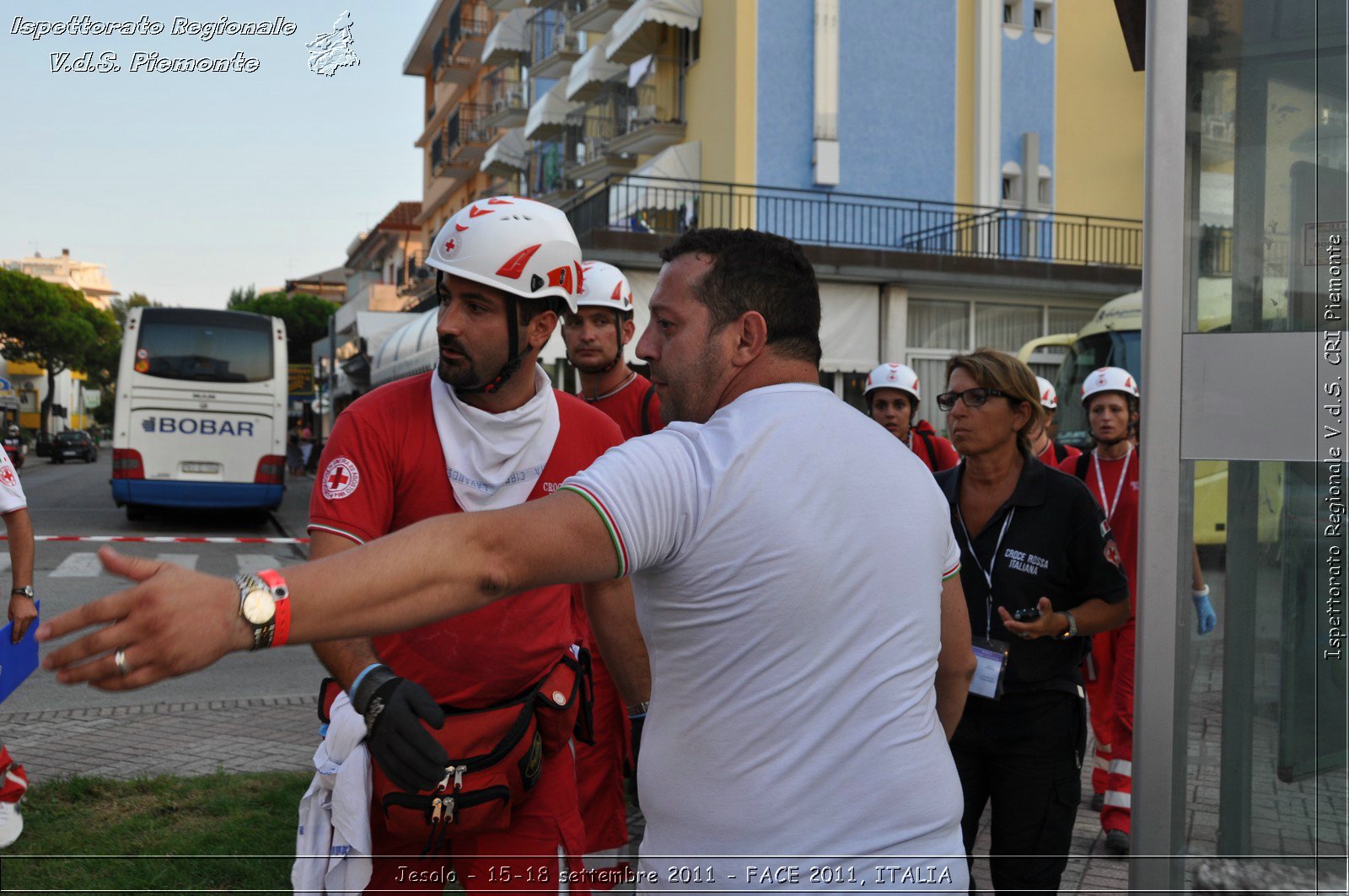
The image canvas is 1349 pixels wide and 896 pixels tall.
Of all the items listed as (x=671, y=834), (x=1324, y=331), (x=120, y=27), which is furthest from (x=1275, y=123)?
(x=120, y=27)

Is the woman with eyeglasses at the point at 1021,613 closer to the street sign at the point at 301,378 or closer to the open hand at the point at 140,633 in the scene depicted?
the open hand at the point at 140,633

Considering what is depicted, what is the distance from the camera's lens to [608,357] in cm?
518

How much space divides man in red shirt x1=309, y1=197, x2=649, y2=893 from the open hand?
1.18 meters

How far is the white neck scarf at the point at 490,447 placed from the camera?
2.83 m

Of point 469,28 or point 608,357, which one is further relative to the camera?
point 469,28

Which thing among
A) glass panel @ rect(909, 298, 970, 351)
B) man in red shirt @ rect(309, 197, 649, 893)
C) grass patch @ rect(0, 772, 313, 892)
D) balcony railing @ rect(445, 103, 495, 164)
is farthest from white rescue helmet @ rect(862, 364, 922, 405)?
balcony railing @ rect(445, 103, 495, 164)

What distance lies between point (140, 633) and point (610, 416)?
10.2 feet

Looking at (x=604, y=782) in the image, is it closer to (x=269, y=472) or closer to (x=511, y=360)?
(x=511, y=360)

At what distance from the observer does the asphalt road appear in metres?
8.34

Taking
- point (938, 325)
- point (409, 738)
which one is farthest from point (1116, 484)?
point (938, 325)

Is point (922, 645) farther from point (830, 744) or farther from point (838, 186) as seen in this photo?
point (838, 186)

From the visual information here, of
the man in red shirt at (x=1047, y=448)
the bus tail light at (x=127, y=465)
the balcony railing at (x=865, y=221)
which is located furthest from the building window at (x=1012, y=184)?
the man in red shirt at (x=1047, y=448)

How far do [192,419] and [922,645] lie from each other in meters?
18.7

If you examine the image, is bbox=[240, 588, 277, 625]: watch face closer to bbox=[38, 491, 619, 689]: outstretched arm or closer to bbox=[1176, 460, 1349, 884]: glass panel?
bbox=[38, 491, 619, 689]: outstretched arm
